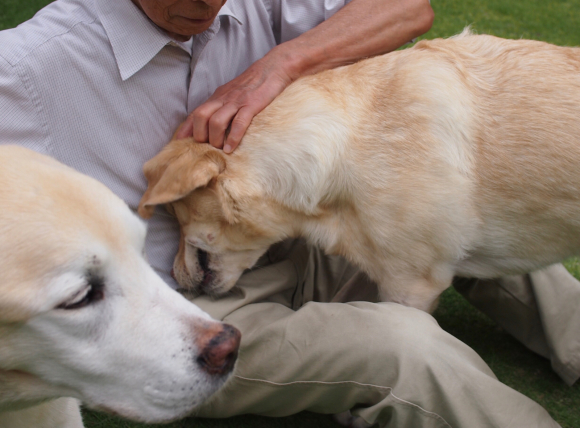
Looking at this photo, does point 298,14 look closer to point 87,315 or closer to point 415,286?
point 415,286

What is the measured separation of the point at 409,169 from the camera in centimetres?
230

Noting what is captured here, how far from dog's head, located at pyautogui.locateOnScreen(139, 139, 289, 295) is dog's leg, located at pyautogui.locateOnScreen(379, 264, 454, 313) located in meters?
0.56

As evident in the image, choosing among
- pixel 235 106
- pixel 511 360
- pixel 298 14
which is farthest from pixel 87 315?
pixel 511 360

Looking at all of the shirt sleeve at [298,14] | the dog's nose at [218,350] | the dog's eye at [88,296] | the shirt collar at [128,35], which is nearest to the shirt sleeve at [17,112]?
the shirt collar at [128,35]

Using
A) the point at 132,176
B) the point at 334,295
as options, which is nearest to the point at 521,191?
the point at 334,295

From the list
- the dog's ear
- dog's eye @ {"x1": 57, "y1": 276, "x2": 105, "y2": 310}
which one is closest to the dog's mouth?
the dog's ear

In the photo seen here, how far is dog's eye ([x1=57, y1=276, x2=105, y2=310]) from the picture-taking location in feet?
4.80

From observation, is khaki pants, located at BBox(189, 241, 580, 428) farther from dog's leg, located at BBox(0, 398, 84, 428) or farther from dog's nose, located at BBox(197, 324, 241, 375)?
dog's leg, located at BBox(0, 398, 84, 428)

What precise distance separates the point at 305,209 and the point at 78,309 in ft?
3.91

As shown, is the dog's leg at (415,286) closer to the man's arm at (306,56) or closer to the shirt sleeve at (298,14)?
the man's arm at (306,56)

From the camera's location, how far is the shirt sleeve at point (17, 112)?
2.03 meters

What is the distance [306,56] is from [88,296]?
1.64 metres

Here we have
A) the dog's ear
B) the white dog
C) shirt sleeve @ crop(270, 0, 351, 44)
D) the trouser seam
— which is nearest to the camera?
the white dog

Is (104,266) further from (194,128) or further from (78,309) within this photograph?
(194,128)
